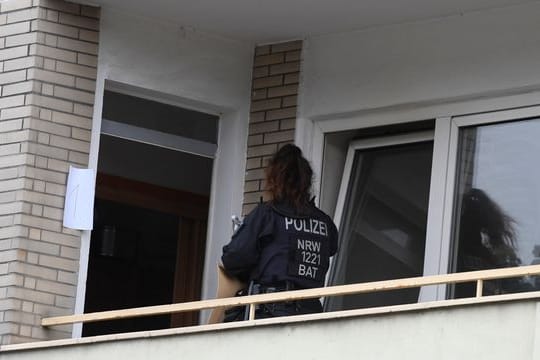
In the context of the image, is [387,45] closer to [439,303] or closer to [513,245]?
[513,245]

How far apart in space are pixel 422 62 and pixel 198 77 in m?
1.58

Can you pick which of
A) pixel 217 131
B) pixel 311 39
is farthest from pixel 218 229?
pixel 311 39

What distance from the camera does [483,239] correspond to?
1139 centimetres

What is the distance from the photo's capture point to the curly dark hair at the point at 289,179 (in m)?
10.7

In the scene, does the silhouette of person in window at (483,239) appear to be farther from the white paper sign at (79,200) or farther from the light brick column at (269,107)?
the white paper sign at (79,200)

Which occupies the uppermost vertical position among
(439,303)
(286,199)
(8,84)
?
(8,84)

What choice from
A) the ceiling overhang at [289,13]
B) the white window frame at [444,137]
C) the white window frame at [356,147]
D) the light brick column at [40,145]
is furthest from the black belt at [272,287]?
the ceiling overhang at [289,13]

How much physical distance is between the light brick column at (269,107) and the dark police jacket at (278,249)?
1.65 m

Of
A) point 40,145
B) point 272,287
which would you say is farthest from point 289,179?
point 40,145

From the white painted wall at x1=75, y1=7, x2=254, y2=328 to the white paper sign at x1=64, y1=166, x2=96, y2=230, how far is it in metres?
0.20

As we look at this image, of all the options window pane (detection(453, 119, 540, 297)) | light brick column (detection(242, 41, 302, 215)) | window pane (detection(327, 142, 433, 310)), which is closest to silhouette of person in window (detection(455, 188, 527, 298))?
window pane (detection(453, 119, 540, 297))

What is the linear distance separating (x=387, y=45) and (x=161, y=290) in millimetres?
3976

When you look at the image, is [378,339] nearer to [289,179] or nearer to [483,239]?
[289,179]

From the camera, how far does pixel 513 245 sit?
1120cm
